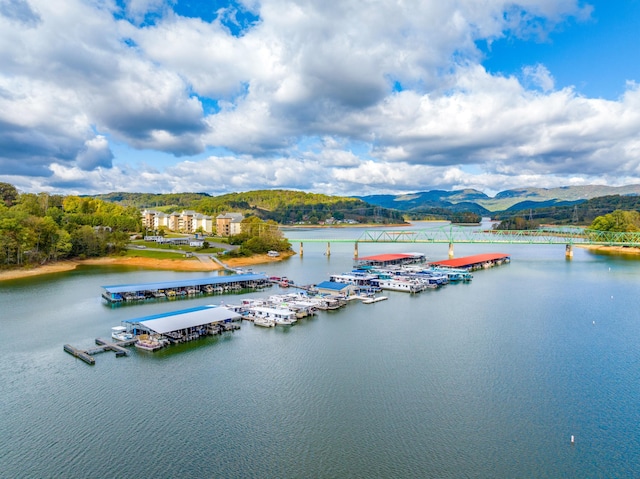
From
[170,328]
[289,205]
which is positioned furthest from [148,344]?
[289,205]

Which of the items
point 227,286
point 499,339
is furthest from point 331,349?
point 227,286

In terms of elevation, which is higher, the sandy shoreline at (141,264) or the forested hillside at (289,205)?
the forested hillside at (289,205)

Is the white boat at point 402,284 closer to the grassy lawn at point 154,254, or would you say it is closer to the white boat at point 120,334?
the white boat at point 120,334

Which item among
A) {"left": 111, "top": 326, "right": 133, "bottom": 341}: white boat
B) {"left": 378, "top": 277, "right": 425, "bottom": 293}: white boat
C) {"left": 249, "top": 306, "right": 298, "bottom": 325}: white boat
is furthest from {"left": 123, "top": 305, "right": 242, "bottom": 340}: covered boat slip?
{"left": 378, "top": 277, "right": 425, "bottom": 293}: white boat

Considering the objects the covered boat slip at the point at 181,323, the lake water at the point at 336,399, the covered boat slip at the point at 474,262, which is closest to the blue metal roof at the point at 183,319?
the covered boat slip at the point at 181,323

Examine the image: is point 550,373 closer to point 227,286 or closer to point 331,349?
point 331,349

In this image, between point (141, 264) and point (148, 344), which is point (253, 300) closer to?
point (148, 344)
